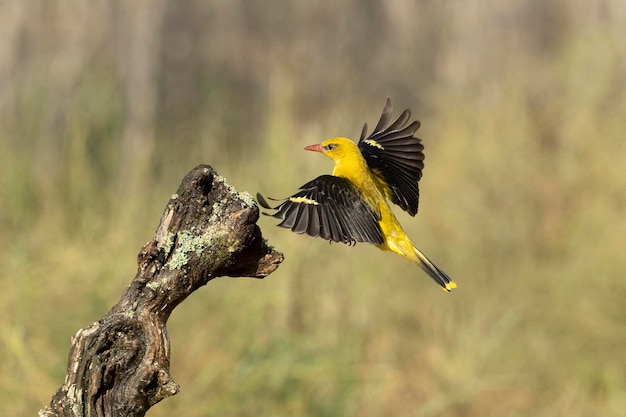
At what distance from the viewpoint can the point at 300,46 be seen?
11898mm

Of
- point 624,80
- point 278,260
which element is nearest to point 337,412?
point 278,260

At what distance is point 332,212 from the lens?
6.44ft

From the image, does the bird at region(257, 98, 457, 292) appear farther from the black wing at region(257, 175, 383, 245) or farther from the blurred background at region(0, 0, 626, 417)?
the blurred background at region(0, 0, 626, 417)

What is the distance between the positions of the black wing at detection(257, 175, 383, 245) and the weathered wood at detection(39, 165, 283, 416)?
1.03 ft

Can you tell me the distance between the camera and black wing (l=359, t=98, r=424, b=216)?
2.26 meters

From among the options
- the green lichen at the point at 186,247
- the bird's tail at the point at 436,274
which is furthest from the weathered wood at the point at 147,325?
the bird's tail at the point at 436,274

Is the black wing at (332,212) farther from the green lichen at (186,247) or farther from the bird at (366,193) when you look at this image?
the green lichen at (186,247)

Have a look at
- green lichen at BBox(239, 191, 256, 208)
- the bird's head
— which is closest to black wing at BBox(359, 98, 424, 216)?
the bird's head

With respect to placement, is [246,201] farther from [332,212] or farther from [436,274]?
[436,274]

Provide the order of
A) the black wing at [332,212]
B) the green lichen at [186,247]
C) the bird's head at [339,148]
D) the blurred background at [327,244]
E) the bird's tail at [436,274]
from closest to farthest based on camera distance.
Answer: the green lichen at [186,247] < the black wing at [332,212] < the bird's head at [339,148] < the bird's tail at [436,274] < the blurred background at [327,244]

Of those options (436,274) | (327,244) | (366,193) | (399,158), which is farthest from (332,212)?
(327,244)

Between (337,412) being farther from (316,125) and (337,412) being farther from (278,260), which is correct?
(278,260)

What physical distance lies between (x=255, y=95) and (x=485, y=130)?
13.7 feet

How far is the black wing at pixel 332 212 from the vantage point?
1864 millimetres
